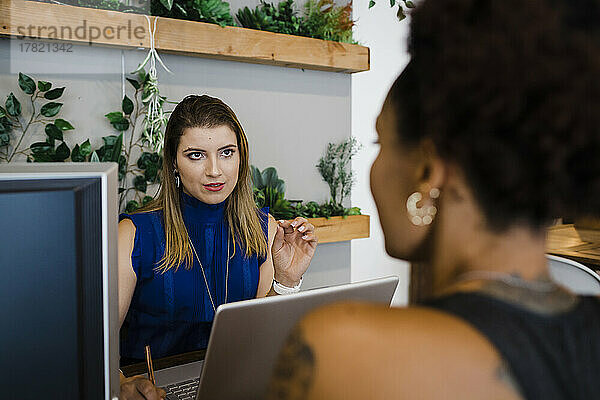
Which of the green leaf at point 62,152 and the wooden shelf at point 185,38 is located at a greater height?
the wooden shelf at point 185,38

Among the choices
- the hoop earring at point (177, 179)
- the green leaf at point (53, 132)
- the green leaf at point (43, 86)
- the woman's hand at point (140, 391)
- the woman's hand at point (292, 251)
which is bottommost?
the woman's hand at point (140, 391)

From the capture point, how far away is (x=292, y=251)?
6.00ft

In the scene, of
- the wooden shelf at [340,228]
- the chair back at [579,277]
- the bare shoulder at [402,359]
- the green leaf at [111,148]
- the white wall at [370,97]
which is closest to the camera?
the bare shoulder at [402,359]

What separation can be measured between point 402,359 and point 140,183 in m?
1.98

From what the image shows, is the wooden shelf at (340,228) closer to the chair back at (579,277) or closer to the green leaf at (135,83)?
the green leaf at (135,83)

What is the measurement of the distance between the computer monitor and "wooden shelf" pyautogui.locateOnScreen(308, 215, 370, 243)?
197 centimetres

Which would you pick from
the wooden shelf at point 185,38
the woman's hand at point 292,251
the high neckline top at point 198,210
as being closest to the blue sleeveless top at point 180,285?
the high neckline top at point 198,210

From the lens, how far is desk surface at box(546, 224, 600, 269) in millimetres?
2893

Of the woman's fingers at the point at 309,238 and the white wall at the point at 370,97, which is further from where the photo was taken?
the white wall at the point at 370,97

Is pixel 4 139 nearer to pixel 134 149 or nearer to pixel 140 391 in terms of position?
pixel 134 149

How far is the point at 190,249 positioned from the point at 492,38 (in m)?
1.54

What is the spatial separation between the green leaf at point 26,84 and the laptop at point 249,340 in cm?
153

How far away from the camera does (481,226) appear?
1.65 feet

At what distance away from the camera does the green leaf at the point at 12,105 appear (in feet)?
6.57
